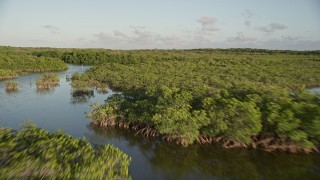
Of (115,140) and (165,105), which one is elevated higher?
(165,105)

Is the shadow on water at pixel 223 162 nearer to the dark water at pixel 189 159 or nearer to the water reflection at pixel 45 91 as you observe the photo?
the dark water at pixel 189 159

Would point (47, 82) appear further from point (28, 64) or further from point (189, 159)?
point (189, 159)

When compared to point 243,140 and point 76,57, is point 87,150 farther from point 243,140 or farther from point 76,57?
point 76,57

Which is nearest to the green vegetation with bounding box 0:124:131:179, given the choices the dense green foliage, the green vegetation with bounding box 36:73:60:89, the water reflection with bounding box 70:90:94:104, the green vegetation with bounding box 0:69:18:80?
the dense green foliage

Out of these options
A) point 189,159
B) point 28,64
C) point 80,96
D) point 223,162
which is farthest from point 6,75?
point 223,162

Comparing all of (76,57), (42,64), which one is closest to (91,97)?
(42,64)

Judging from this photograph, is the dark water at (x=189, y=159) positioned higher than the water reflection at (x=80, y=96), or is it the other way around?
the dark water at (x=189, y=159)

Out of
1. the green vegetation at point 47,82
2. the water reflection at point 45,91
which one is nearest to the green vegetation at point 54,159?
the water reflection at point 45,91
